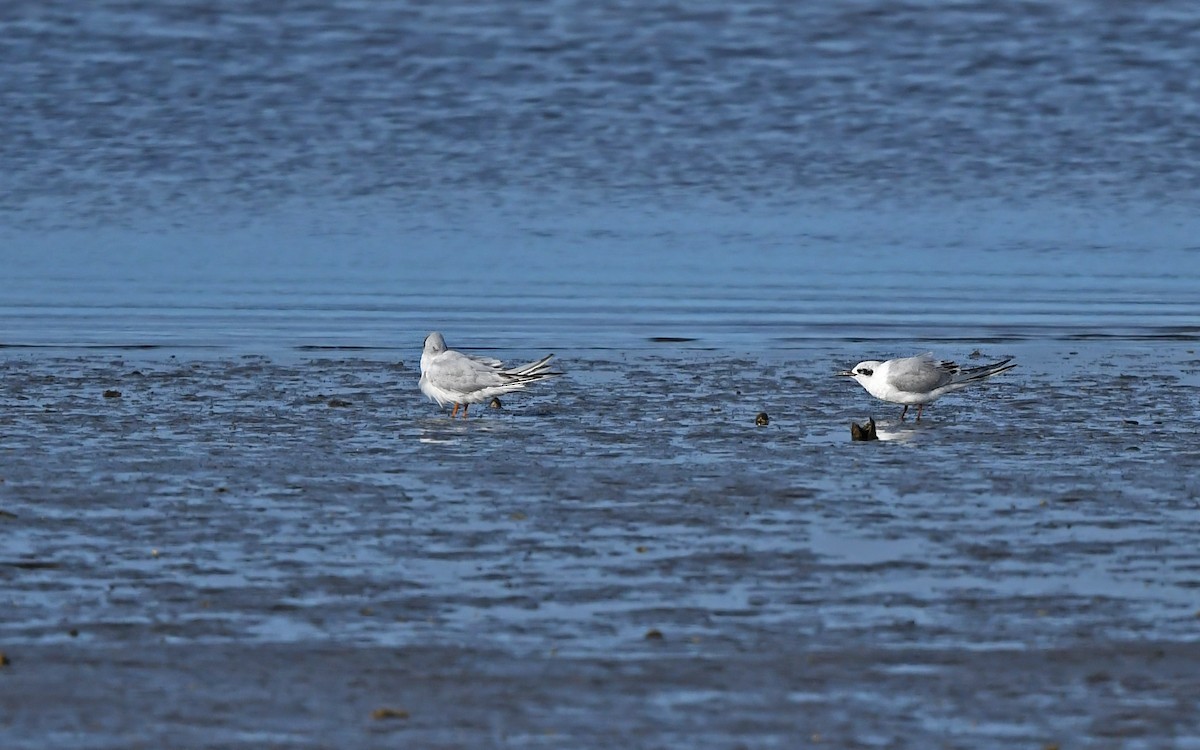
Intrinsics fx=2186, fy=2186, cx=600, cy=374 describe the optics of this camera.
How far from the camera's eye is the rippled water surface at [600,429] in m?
9.02

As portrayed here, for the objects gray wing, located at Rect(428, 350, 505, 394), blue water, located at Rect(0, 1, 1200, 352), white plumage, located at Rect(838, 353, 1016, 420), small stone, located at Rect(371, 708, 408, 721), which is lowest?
blue water, located at Rect(0, 1, 1200, 352)

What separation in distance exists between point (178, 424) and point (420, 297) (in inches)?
468

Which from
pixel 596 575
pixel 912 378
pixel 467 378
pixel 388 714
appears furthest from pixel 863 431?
pixel 388 714

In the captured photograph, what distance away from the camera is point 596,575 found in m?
11.0

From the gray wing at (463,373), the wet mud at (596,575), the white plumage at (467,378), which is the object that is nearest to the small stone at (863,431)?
the wet mud at (596,575)

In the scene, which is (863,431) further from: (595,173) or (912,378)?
(595,173)

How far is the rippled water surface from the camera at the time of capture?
29.6ft

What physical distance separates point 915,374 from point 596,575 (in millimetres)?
6924

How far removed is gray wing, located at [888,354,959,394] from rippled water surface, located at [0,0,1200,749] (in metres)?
0.68

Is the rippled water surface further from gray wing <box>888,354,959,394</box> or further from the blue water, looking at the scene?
gray wing <box>888,354,959,394</box>

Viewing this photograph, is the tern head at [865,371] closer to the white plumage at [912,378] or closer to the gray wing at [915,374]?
the white plumage at [912,378]

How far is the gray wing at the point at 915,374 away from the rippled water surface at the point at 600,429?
680 millimetres

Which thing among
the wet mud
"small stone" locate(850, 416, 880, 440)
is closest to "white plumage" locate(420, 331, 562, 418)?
the wet mud

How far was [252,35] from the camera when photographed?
61.6 m
